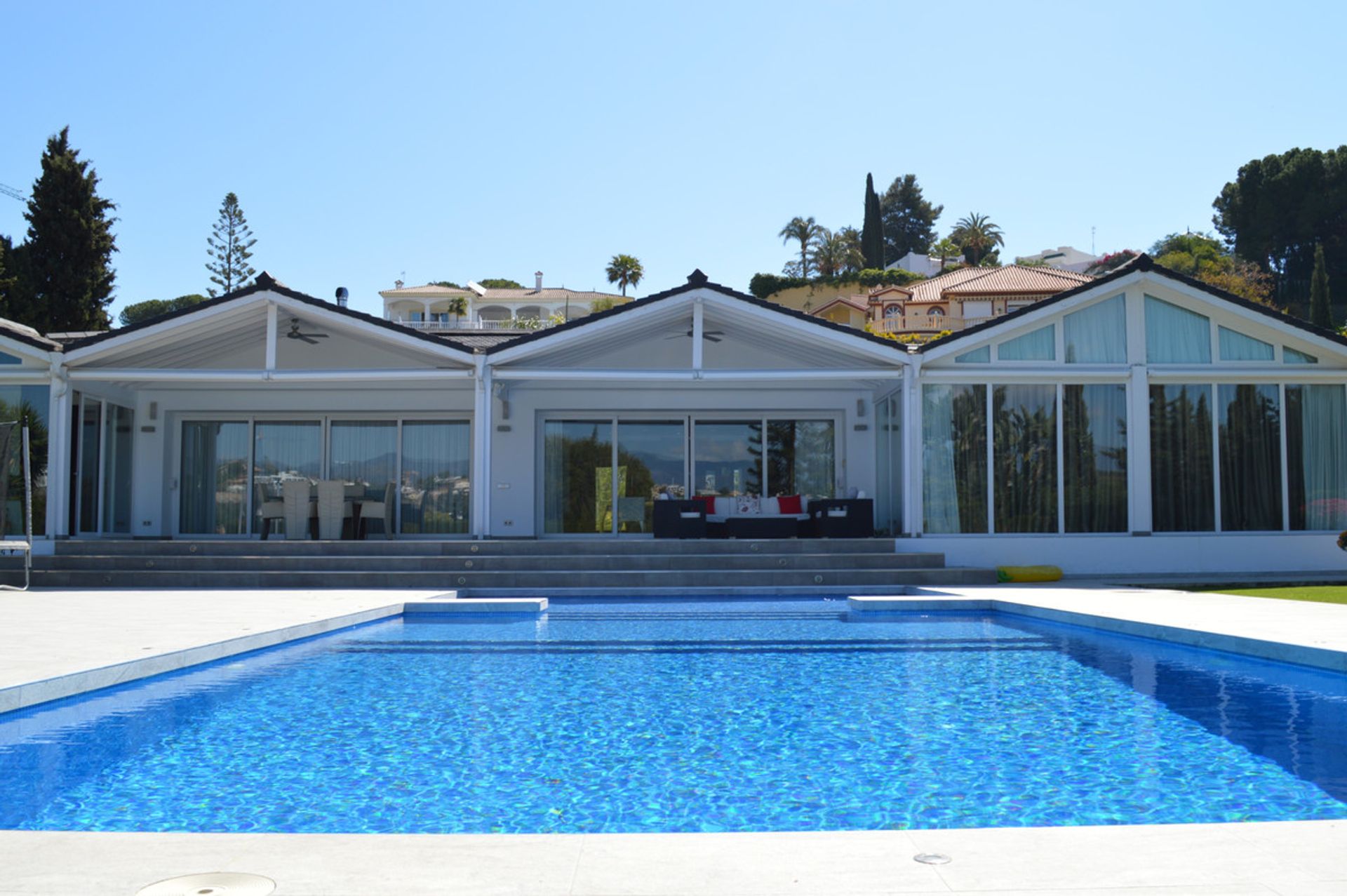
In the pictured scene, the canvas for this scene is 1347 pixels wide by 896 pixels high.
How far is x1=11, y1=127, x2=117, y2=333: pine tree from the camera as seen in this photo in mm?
36094

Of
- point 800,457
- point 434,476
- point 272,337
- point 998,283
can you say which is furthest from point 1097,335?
point 998,283

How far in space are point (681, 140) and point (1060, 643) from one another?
1505cm

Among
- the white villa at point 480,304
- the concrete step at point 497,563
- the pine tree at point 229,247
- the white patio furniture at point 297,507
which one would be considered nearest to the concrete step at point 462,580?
the concrete step at point 497,563

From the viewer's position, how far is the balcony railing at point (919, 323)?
61906 millimetres

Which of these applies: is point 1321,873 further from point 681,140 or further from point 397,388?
point 681,140

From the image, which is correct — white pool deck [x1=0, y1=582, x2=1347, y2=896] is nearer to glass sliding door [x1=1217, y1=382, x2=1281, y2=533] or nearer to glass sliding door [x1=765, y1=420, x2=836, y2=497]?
glass sliding door [x1=1217, y1=382, x2=1281, y2=533]

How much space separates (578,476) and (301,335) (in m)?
4.83

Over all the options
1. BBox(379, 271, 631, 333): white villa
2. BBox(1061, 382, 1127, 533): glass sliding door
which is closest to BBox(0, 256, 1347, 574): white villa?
BBox(1061, 382, 1127, 533): glass sliding door

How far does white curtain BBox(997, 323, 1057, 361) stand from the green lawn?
3.77 meters

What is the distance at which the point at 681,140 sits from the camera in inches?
842

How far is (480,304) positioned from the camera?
83.0m

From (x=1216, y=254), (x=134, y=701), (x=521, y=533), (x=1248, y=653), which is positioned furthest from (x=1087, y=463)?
(x=1216, y=254)

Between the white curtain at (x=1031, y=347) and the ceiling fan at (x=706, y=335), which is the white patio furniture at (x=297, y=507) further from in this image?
the white curtain at (x=1031, y=347)

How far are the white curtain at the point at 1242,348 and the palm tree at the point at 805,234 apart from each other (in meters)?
71.2
